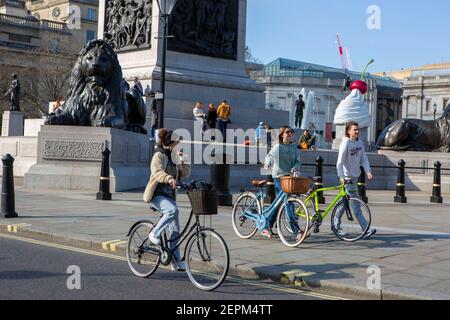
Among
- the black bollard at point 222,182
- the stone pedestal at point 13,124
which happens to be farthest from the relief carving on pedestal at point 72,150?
the stone pedestal at point 13,124

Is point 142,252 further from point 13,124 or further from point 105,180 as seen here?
point 13,124

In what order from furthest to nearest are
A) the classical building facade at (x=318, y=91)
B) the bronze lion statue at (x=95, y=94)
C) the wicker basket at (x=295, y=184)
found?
the classical building facade at (x=318, y=91)
the bronze lion statue at (x=95, y=94)
the wicker basket at (x=295, y=184)

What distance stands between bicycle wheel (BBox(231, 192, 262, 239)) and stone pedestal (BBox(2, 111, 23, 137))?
1212 inches

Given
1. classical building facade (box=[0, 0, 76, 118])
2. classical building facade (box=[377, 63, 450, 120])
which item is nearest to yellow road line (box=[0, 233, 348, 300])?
classical building facade (box=[0, 0, 76, 118])

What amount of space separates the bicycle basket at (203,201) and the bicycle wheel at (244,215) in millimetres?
3302

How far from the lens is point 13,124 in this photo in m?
39.7

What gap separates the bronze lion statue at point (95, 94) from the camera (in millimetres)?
20312

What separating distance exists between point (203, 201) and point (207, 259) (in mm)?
720

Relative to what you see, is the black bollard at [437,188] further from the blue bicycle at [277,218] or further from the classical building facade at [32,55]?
the classical building facade at [32,55]

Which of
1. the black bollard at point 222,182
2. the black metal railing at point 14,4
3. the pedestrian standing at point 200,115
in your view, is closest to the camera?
the black bollard at point 222,182

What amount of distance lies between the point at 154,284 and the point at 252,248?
262 centimetres

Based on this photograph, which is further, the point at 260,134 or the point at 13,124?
the point at 13,124

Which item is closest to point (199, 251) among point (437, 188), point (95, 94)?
point (95, 94)
